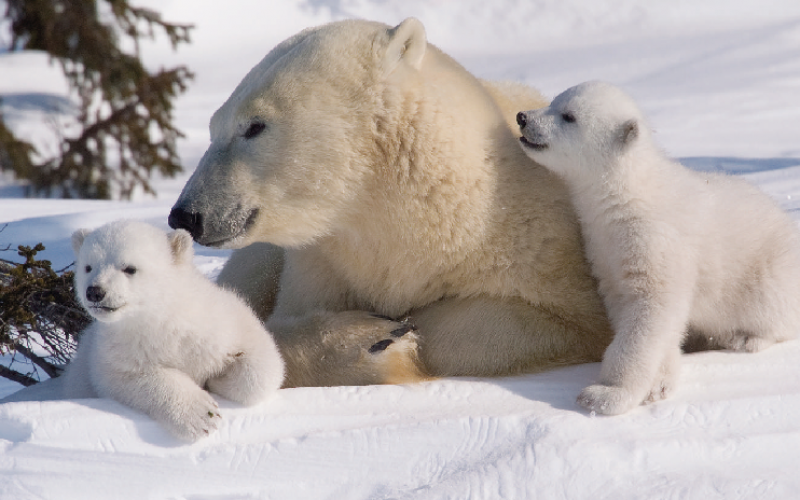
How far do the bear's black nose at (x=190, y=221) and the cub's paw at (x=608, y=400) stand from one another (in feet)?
4.32

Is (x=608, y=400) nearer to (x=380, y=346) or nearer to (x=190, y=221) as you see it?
(x=380, y=346)

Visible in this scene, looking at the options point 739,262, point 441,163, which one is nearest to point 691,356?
point 739,262

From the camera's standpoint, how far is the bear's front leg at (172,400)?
2.44 m

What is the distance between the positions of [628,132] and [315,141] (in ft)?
3.38

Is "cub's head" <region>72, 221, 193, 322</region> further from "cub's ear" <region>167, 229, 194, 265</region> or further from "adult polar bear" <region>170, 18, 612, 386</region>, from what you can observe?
"adult polar bear" <region>170, 18, 612, 386</region>

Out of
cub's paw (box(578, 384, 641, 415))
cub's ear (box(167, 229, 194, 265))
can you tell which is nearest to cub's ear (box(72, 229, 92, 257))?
cub's ear (box(167, 229, 194, 265))

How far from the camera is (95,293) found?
234cm

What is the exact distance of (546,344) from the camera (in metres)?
3.10

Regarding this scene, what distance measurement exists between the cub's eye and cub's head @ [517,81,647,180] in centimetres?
87

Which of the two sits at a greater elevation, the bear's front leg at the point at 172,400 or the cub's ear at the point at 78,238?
the cub's ear at the point at 78,238

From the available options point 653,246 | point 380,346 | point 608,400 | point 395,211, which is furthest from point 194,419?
point 653,246

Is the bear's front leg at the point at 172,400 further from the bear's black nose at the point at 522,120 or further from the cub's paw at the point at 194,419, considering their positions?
the bear's black nose at the point at 522,120

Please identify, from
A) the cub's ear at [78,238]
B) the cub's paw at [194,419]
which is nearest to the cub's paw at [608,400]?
the cub's paw at [194,419]

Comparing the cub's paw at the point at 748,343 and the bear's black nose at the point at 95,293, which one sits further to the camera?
the cub's paw at the point at 748,343
